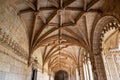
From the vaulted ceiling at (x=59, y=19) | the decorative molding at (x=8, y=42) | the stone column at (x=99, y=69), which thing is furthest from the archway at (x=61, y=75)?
the decorative molding at (x=8, y=42)

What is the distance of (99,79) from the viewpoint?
5.60m

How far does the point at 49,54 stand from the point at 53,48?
0.86 meters

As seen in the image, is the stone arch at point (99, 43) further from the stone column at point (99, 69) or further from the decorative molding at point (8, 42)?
the decorative molding at point (8, 42)

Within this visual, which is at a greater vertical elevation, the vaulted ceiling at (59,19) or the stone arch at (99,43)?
the vaulted ceiling at (59,19)

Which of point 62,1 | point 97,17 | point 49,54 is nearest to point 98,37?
point 97,17

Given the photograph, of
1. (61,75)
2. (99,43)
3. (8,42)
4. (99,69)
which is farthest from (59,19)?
(61,75)

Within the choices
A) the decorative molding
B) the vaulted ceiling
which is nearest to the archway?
the vaulted ceiling

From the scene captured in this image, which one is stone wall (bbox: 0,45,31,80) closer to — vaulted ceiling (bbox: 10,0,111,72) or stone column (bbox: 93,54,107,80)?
vaulted ceiling (bbox: 10,0,111,72)

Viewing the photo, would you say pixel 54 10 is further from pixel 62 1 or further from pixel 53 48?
pixel 53 48

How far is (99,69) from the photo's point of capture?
19.3ft

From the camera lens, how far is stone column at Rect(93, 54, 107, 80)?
5680mm

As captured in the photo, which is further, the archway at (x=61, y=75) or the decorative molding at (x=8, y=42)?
the archway at (x=61, y=75)

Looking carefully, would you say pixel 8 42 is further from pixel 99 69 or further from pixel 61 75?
pixel 61 75

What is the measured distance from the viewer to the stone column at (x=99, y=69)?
18.6 ft
